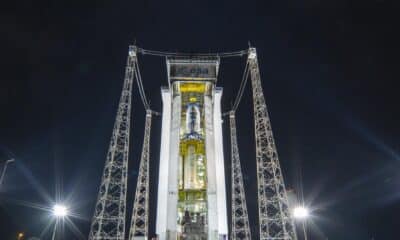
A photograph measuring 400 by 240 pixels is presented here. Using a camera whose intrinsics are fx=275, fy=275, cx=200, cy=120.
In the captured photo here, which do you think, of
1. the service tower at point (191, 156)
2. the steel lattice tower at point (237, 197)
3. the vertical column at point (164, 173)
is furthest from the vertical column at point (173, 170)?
the steel lattice tower at point (237, 197)

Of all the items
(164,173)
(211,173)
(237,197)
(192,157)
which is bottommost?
(237,197)

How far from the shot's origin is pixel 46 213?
139ft

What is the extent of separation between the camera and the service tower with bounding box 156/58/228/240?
2638 cm

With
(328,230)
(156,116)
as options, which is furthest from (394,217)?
(156,116)

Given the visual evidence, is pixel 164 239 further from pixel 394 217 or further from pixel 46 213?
pixel 394 217

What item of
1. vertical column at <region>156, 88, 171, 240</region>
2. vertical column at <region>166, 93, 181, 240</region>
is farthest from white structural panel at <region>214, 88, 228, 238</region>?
vertical column at <region>156, 88, 171, 240</region>

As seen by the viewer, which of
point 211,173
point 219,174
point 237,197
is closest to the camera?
point 211,173

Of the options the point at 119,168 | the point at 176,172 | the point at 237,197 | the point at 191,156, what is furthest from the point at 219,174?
the point at 119,168

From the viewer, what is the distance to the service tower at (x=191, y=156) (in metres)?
26.4

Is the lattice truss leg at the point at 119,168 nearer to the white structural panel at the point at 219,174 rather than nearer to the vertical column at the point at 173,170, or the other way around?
the vertical column at the point at 173,170

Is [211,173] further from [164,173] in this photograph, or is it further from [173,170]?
[164,173]

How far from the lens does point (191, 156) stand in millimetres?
33312

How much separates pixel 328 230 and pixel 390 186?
A: 42.4 ft

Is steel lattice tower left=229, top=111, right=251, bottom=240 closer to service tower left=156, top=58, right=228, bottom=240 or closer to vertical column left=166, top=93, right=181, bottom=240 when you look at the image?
service tower left=156, top=58, right=228, bottom=240
